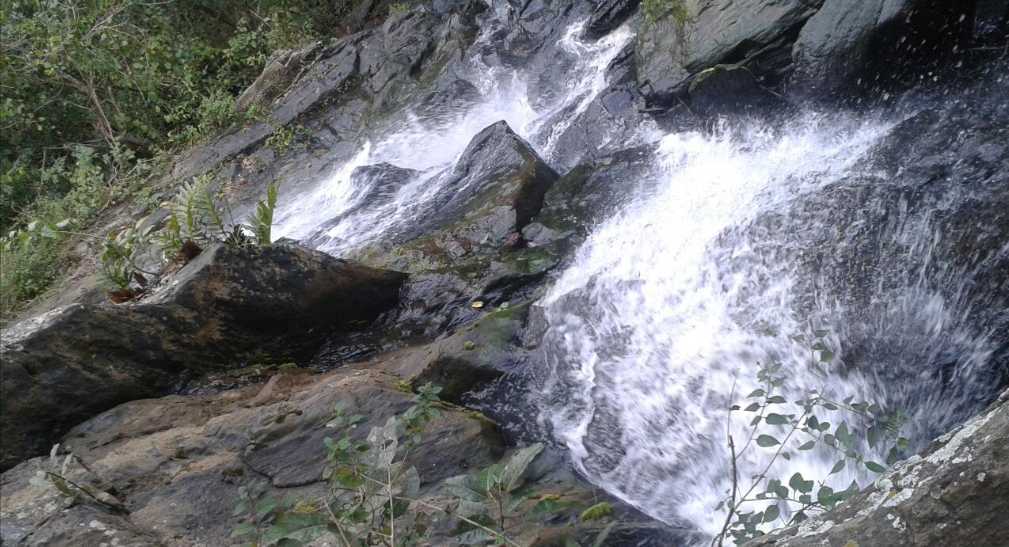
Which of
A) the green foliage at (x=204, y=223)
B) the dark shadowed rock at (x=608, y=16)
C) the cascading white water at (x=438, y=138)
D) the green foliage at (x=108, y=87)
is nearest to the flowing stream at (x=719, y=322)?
the cascading white water at (x=438, y=138)

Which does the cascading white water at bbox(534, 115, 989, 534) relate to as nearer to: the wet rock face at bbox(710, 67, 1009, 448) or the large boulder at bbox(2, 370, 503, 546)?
the wet rock face at bbox(710, 67, 1009, 448)

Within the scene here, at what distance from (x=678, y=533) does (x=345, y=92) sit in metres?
9.05

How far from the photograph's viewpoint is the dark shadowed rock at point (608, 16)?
922 centimetres

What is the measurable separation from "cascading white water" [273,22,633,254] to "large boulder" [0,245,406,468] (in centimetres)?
158

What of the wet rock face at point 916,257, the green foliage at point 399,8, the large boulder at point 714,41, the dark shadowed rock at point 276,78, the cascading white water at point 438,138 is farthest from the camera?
the green foliage at point 399,8

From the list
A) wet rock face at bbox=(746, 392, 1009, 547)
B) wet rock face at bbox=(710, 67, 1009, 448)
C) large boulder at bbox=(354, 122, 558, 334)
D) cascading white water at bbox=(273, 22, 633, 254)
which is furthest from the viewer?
cascading white water at bbox=(273, 22, 633, 254)

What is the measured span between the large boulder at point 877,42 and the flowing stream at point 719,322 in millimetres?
338

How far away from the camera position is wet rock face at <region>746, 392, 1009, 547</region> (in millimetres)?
1723

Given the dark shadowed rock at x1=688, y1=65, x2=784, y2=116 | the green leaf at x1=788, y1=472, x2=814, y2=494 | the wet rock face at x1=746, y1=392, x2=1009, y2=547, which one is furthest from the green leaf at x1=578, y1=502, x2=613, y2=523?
the dark shadowed rock at x1=688, y1=65, x2=784, y2=116

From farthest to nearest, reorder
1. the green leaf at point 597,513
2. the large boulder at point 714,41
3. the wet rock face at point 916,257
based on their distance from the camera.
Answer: the large boulder at point 714,41 → the wet rock face at point 916,257 → the green leaf at point 597,513

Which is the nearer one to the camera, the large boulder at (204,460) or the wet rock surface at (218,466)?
the wet rock surface at (218,466)

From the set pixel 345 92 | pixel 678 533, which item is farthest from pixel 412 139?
pixel 678 533

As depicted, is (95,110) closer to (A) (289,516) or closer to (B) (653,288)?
(B) (653,288)

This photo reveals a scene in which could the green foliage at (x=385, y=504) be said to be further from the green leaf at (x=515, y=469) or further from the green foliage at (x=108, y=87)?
the green foliage at (x=108, y=87)
